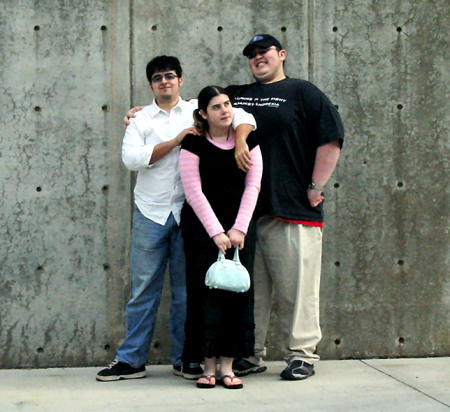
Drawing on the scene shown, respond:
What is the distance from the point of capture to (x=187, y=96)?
15.3 feet

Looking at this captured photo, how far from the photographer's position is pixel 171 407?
11.8 ft

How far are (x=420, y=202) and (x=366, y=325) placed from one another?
806 mm

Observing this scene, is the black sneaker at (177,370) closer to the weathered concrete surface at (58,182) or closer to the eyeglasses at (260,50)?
the weathered concrete surface at (58,182)

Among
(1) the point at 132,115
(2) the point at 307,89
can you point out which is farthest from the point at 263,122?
(1) the point at 132,115

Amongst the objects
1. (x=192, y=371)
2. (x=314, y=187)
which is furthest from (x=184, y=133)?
(x=192, y=371)

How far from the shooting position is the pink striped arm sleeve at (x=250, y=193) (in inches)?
154

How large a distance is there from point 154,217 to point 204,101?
669 mm

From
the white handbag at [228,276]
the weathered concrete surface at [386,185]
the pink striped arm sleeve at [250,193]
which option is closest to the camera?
the white handbag at [228,276]

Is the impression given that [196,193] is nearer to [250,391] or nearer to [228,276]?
[228,276]

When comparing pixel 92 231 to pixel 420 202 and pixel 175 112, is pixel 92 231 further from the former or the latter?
pixel 420 202

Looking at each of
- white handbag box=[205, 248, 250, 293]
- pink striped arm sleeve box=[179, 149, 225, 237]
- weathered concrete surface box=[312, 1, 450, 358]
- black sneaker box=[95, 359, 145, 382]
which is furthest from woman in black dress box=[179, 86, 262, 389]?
weathered concrete surface box=[312, 1, 450, 358]

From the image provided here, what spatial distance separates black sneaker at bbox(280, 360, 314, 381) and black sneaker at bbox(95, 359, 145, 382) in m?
0.77

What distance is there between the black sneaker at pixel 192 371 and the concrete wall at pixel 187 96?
48 cm

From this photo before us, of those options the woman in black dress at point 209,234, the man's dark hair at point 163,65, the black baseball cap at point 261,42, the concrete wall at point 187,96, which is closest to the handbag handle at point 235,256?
the woman in black dress at point 209,234
